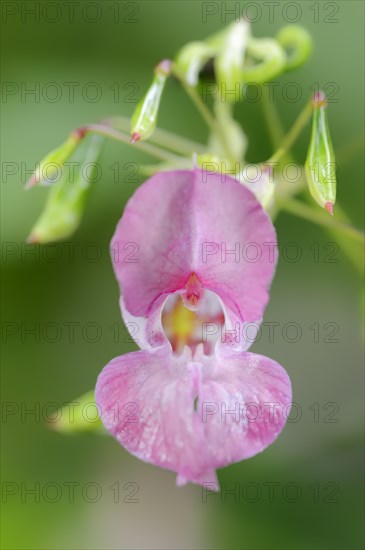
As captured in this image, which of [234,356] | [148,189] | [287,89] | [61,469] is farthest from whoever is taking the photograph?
[287,89]

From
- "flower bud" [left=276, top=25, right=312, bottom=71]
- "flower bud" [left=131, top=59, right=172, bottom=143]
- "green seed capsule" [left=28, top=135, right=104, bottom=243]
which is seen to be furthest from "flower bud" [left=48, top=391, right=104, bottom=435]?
"flower bud" [left=276, top=25, right=312, bottom=71]

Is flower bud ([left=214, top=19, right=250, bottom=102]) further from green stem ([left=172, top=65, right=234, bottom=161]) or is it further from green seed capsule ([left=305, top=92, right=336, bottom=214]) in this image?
green seed capsule ([left=305, top=92, right=336, bottom=214])

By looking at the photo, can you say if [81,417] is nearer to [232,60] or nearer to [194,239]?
[194,239]

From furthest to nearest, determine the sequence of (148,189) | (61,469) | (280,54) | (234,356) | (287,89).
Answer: (287,89) < (61,469) < (280,54) < (234,356) < (148,189)

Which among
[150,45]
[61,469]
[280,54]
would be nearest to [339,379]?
[61,469]

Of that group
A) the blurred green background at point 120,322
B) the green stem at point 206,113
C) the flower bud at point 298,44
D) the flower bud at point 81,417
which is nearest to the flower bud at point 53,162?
the green stem at point 206,113

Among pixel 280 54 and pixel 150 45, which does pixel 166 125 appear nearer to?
pixel 150 45

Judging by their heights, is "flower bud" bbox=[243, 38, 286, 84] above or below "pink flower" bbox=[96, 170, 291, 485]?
above

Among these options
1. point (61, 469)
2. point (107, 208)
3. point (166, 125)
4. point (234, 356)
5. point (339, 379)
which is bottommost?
point (61, 469)
